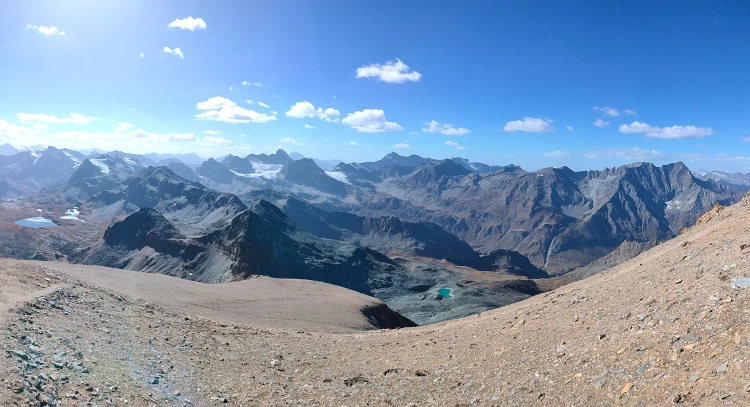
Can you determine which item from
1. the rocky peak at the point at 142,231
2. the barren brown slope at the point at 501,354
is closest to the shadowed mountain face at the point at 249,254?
the rocky peak at the point at 142,231

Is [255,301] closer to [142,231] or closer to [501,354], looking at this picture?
[501,354]

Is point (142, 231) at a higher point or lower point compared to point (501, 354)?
lower

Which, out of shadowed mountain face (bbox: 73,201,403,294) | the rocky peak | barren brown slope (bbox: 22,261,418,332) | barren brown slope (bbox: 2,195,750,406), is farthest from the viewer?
the rocky peak

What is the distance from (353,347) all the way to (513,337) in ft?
30.9

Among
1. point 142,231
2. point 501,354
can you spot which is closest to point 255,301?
point 501,354

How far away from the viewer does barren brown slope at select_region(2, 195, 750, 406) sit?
452 inches

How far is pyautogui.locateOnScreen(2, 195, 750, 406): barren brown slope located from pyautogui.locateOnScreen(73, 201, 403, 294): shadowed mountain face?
87689 mm

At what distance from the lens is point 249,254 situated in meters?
115

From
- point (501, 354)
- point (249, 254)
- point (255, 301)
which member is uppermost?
point (501, 354)

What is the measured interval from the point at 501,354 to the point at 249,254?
106 metres

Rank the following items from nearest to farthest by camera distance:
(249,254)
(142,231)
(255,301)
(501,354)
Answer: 1. (501,354)
2. (255,301)
3. (249,254)
4. (142,231)

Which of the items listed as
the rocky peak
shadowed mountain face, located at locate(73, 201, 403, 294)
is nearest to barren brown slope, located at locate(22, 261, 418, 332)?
shadowed mountain face, located at locate(73, 201, 403, 294)

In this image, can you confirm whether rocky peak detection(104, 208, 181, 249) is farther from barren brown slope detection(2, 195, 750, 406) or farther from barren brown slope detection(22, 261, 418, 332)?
barren brown slope detection(2, 195, 750, 406)

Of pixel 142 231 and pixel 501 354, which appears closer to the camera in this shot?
pixel 501 354
